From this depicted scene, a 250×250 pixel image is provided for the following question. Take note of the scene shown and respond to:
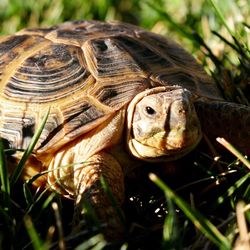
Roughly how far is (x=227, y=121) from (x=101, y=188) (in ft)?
3.03

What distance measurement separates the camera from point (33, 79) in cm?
327

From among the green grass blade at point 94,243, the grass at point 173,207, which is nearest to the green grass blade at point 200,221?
the grass at point 173,207

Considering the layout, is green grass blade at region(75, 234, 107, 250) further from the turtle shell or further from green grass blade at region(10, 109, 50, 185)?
the turtle shell

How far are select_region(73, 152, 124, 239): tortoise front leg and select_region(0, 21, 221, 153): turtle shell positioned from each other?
0.68 ft

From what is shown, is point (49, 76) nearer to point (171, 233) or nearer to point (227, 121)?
point (227, 121)

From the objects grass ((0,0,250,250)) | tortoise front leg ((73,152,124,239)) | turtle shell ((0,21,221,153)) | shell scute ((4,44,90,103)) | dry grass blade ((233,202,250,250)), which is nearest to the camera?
dry grass blade ((233,202,250,250))

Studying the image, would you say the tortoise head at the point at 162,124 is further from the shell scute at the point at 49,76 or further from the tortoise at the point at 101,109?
the shell scute at the point at 49,76

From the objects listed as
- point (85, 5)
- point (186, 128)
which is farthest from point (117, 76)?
point (85, 5)

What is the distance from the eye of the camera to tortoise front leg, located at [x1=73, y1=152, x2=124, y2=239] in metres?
2.51

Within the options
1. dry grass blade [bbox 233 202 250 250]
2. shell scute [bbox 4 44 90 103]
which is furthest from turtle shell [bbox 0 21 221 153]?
dry grass blade [bbox 233 202 250 250]

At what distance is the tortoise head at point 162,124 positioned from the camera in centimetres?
277

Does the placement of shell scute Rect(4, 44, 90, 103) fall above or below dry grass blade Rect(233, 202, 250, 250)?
above

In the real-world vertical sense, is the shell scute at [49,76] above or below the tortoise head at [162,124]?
above

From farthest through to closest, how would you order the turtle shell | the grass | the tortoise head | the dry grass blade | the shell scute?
1. the shell scute
2. the turtle shell
3. the tortoise head
4. the grass
5. the dry grass blade
